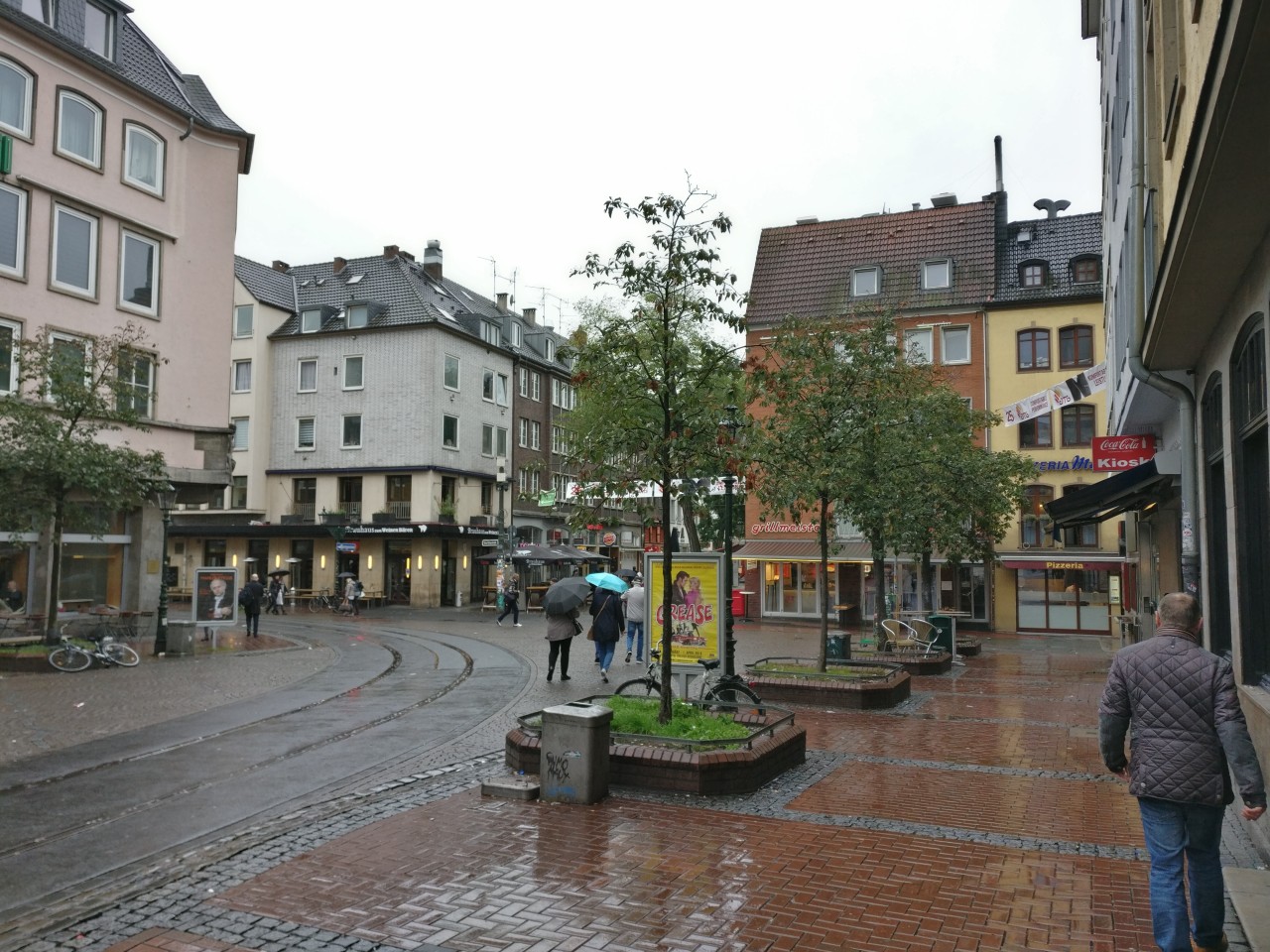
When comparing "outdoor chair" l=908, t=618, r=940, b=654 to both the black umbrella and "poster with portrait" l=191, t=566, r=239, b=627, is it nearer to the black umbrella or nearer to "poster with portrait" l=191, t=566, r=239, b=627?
the black umbrella

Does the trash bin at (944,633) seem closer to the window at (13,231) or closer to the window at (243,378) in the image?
the window at (13,231)

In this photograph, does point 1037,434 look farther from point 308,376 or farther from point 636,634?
point 308,376

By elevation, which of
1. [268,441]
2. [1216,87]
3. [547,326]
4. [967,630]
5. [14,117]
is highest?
[547,326]

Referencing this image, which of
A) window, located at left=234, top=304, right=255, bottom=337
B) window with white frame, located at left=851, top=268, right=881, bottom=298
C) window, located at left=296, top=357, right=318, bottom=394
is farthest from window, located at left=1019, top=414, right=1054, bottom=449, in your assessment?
window, located at left=234, top=304, right=255, bottom=337

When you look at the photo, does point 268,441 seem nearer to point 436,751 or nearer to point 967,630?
point 967,630

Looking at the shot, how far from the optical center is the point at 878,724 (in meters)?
12.4

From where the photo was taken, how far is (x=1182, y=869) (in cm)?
483

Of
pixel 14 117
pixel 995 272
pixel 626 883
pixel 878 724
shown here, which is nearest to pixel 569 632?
pixel 878 724

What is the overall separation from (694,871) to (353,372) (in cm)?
4445

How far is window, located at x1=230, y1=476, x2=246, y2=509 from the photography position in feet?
160

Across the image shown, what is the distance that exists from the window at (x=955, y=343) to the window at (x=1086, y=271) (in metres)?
4.28

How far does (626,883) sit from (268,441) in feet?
153

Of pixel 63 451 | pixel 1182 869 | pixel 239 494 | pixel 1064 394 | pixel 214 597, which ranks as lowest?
pixel 1182 869

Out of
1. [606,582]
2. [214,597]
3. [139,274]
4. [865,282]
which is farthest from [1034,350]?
[139,274]
